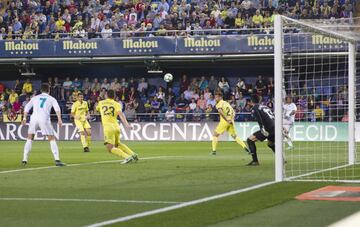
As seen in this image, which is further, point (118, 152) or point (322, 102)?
point (322, 102)

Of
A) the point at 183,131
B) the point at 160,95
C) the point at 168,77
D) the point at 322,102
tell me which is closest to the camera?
the point at 322,102

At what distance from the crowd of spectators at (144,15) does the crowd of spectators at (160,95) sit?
2808 millimetres

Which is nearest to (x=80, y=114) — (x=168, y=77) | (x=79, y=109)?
(x=79, y=109)

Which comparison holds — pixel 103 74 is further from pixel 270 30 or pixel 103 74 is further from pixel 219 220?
pixel 219 220

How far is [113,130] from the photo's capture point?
21.8 metres

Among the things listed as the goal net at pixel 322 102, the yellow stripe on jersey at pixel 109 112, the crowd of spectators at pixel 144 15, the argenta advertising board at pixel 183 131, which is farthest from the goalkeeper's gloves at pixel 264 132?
the crowd of spectators at pixel 144 15

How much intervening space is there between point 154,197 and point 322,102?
22.9 m

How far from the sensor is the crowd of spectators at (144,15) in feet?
135

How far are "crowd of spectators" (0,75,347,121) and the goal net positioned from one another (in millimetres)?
1411

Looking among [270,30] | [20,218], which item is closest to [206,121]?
[270,30]

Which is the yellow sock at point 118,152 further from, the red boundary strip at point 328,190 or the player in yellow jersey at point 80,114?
the player in yellow jersey at point 80,114

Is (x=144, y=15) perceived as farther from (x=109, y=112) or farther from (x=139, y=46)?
(x=109, y=112)

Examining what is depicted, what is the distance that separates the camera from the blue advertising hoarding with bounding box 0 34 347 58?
134ft

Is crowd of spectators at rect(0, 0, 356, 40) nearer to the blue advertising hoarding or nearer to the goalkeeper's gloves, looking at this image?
the blue advertising hoarding
